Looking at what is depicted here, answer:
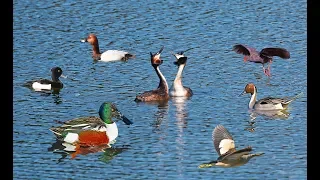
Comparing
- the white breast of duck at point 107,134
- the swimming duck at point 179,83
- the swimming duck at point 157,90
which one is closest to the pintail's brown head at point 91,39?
the swimming duck at point 157,90

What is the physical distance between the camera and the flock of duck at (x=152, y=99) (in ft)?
45.8

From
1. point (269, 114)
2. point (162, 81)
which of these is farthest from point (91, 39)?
point (269, 114)

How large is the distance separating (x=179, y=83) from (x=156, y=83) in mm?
446

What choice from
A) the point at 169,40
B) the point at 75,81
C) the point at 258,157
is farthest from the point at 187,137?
the point at 169,40

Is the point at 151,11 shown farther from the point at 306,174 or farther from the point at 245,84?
the point at 306,174

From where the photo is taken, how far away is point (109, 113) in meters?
15.0

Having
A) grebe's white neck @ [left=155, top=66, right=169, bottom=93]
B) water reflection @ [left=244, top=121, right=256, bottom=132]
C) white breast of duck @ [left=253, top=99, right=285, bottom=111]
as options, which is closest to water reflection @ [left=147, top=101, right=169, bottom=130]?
grebe's white neck @ [left=155, top=66, right=169, bottom=93]

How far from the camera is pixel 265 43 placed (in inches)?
763

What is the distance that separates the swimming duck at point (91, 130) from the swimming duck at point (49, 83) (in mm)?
2748

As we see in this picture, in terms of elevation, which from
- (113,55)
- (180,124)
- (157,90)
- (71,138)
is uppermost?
A: (113,55)

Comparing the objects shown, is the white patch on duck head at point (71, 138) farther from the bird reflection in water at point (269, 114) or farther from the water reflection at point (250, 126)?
the bird reflection in water at point (269, 114)

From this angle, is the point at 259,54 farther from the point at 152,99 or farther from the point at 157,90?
the point at 152,99

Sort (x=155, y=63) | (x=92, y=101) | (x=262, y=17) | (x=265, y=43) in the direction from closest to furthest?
(x=92, y=101) < (x=155, y=63) < (x=265, y=43) < (x=262, y=17)

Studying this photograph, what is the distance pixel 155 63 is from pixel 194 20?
3.05m
